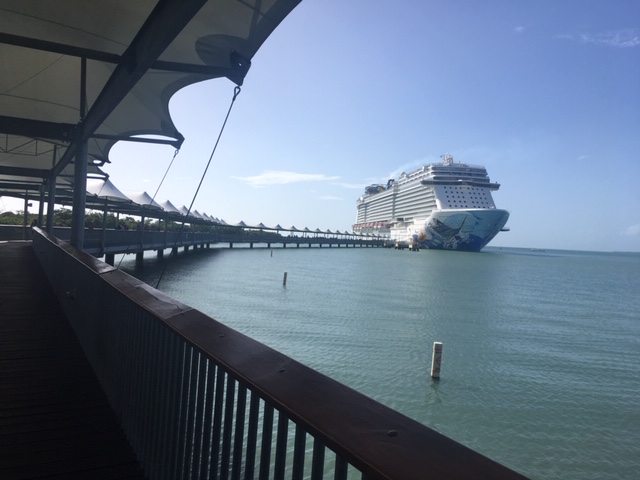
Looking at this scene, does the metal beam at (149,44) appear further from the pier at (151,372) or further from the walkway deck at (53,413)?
the walkway deck at (53,413)

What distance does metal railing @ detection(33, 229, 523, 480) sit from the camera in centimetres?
100

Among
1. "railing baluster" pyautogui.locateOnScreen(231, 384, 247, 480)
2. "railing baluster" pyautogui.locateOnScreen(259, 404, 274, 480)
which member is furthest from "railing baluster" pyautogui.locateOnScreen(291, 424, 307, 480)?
"railing baluster" pyautogui.locateOnScreen(231, 384, 247, 480)

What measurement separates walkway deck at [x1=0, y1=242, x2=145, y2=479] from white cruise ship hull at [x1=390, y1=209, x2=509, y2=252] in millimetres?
82758

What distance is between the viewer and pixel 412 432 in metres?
1.07

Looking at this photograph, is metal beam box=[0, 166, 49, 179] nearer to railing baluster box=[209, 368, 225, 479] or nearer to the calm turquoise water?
the calm turquoise water

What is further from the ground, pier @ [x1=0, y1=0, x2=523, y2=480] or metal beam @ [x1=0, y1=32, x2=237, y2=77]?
metal beam @ [x1=0, y1=32, x2=237, y2=77]

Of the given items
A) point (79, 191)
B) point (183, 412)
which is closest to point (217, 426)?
point (183, 412)

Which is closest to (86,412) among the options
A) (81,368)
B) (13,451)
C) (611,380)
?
(13,451)

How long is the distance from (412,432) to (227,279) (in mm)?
30299

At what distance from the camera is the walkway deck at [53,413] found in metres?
2.52

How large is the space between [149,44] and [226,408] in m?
3.06

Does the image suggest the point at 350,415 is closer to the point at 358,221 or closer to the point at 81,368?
the point at 81,368

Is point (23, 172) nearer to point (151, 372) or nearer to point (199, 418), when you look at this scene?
point (151, 372)

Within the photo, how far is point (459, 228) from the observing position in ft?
275
